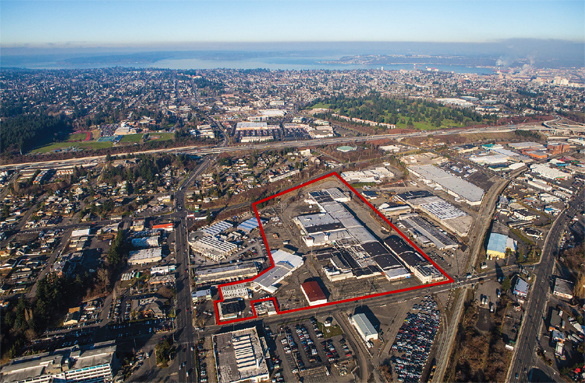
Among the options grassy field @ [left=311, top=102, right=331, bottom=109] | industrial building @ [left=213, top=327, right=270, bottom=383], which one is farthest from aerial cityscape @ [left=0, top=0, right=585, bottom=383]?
grassy field @ [left=311, top=102, right=331, bottom=109]

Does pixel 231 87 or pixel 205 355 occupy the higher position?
pixel 231 87

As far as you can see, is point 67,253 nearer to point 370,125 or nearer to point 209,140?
point 209,140

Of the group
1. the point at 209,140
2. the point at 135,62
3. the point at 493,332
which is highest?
the point at 135,62

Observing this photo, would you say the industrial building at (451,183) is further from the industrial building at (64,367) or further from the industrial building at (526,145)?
the industrial building at (64,367)

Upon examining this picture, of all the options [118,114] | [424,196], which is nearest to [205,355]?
[424,196]

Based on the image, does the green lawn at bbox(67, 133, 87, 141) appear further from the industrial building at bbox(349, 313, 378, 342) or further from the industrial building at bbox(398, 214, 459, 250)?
the industrial building at bbox(349, 313, 378, 342)

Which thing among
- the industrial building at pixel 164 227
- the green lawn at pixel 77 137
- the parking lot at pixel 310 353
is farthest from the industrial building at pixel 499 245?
the green lawn at pixel 77 137
